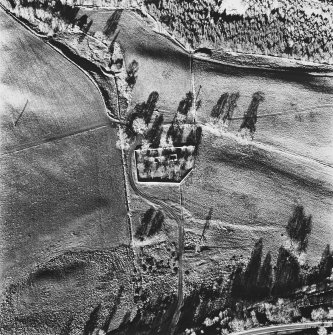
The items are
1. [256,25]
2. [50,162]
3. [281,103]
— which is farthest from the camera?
[256,25]

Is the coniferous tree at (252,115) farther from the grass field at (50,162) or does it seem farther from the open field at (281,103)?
the grass field at (50,162)

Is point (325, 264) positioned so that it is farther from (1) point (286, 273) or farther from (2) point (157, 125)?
(2) point (157, 125)

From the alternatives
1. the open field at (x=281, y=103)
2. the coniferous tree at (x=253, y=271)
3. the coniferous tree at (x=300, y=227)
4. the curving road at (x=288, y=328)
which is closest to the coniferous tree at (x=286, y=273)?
the coniferous tree at (x=300, y=227)

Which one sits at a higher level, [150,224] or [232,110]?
[232,110]

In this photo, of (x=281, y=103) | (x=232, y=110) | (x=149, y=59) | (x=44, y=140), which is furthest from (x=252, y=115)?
(x=44, y=140)

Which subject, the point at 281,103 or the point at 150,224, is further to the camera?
the point at 281,103

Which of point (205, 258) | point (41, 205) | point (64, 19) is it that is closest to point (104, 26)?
point (64, 19)
